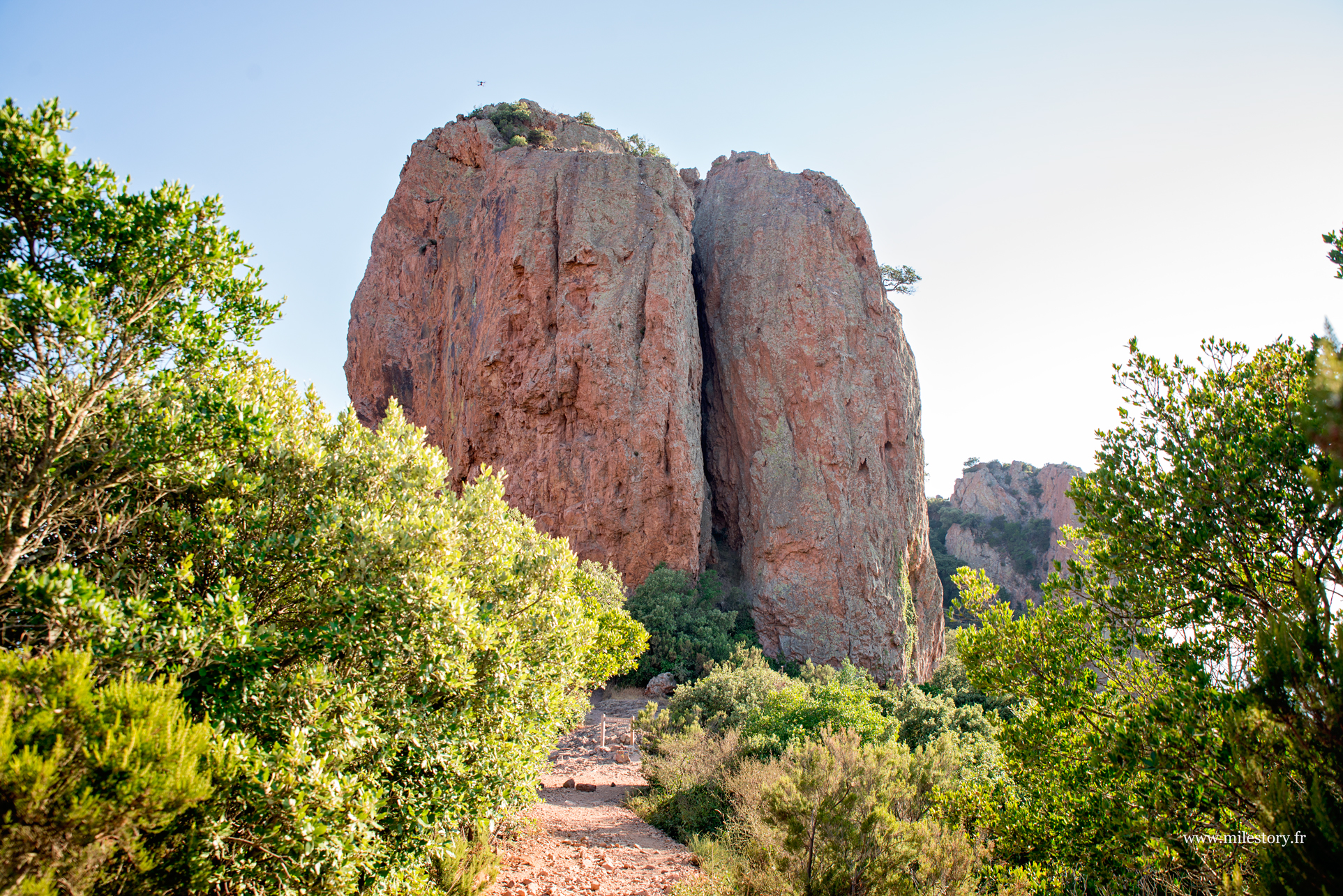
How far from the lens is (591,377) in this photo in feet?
84.2

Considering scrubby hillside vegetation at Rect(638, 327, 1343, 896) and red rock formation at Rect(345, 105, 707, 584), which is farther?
red rock formation at Rect(345, 105, 707, 584)

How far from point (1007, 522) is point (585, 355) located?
4842cm

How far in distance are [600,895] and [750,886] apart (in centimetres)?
202

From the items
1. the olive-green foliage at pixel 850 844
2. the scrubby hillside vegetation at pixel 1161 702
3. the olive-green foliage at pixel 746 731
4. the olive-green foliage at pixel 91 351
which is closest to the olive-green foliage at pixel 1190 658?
the scrubby hillside vegetation at pixel 1161 702

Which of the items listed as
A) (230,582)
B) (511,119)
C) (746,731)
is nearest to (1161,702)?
(230,582)

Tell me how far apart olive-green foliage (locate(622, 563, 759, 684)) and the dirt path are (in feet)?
21.9

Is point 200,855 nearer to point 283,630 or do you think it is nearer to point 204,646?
point 204,646

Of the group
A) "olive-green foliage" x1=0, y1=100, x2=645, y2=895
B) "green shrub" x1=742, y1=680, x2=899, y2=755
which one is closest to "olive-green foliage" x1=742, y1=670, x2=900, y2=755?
"green shrub" x1=742, y1=680, x2=899, y2=755

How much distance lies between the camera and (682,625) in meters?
23.2

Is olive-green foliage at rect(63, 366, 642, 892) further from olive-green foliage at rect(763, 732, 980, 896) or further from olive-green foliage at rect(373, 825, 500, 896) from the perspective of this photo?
olive-green foliage at rect(763, 732, 980, 896)

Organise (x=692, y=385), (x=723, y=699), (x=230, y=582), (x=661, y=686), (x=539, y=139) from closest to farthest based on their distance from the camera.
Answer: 1. (x=230, y=582)
2. (x=723, y=699)
3. (x=661, y=686)
4. (x=692, y=385)
5. (x=539, y=139)

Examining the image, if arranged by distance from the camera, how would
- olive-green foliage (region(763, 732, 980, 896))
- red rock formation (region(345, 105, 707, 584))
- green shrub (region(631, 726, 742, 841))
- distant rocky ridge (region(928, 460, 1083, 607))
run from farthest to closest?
distant rocky ridge (region(928, 460, 1083, 607))
red rock formation (region(345, 105, 707, 584))
green shrub (region(631, 726, 742, 841))
olive-green foliage (region(763, 732, 980, 896))

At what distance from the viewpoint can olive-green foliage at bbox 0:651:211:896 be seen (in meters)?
3.26

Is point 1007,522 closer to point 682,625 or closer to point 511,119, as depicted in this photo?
point 682,625
